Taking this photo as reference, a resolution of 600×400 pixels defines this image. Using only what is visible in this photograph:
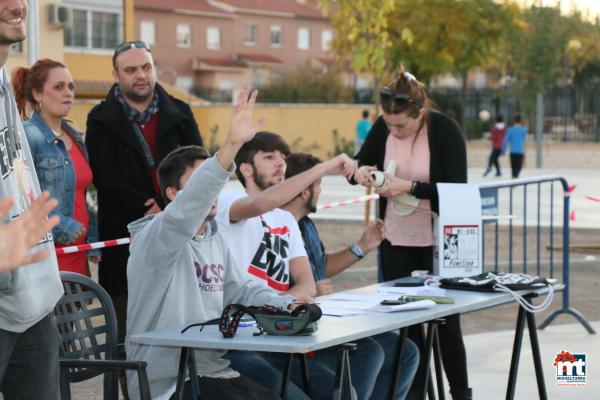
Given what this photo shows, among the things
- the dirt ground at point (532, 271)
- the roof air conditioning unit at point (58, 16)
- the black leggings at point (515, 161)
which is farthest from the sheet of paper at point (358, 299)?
the black leggings at point (515, 161)

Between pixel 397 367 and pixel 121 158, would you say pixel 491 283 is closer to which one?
pixel 397 367

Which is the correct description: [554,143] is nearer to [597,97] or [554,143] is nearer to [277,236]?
[597,97]

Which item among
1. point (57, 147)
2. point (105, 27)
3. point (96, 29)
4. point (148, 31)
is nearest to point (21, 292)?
point (57, 147)

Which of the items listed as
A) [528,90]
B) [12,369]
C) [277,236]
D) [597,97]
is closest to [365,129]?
[528,90]

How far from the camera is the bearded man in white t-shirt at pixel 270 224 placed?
539 cm

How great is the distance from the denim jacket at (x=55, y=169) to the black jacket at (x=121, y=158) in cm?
19

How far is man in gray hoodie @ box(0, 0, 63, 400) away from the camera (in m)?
3.56

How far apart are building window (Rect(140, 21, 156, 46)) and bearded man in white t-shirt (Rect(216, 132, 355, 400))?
6725 cm

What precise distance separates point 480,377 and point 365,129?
20.6 metres

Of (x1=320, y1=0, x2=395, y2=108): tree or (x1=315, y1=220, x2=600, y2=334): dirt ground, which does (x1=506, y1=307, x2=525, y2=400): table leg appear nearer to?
(x1=315, y1=220, x2=600, y2=334): dirt ground

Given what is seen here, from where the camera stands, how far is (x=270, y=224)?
18.5 ft

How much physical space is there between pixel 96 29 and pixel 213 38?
4655 cm

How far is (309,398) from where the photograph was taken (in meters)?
5.07

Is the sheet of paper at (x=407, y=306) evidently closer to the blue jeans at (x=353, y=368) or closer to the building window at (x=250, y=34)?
the blue jeans at (x=353, y=368)
